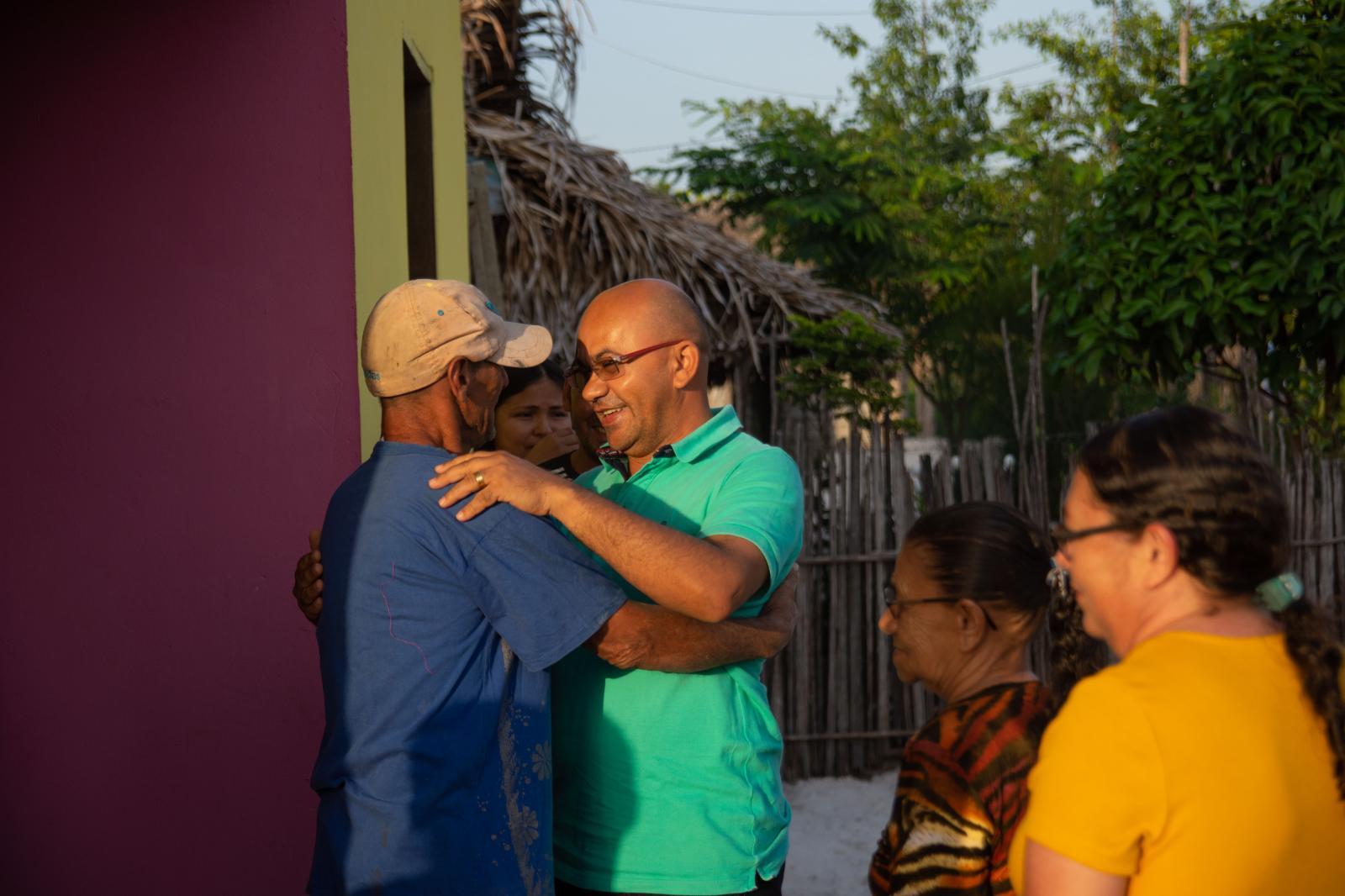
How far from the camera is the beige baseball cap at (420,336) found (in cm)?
220

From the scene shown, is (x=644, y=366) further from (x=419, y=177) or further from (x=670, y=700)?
(x=419, y=177)

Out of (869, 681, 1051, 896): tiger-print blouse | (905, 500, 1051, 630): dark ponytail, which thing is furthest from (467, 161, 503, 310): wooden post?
(869, 681, 1051, 896): tiger-print blouse

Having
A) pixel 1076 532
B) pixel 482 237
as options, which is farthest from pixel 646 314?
pixel 482 237

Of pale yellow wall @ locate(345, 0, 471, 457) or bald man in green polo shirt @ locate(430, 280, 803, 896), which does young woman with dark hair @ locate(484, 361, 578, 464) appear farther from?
Result: bald man in green polo shirt @ locate(430, 280, 803, 896)

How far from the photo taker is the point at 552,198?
8.25 metres

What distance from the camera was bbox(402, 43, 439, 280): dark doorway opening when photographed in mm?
4914

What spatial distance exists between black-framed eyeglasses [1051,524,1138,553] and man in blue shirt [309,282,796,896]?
0.74 metres

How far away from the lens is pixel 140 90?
3.20 m

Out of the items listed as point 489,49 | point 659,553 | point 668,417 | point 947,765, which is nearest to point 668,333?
point 668,417

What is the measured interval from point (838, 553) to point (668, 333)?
4982mm

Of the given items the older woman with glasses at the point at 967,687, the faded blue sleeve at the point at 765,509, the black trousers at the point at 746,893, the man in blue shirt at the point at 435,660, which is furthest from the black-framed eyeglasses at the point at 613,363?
the black trousers at the point at 746,893

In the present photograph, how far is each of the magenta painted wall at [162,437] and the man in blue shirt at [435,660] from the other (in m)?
1.14

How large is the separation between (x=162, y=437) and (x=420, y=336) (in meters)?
1.33

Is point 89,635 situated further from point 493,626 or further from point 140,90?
point 493,626
